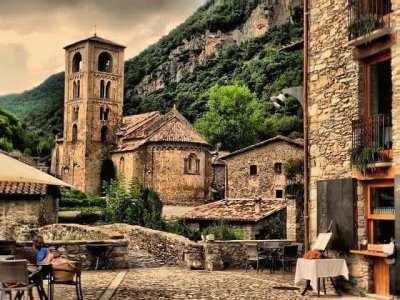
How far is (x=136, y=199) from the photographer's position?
3634cm

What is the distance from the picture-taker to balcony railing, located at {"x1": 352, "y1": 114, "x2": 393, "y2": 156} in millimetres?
11339

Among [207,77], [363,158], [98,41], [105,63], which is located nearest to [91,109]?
[105,63]

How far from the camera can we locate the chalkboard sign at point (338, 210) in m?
11.8

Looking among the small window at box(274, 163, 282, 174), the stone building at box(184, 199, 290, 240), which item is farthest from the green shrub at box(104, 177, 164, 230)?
the small window at box(274, 163, 282, 174)

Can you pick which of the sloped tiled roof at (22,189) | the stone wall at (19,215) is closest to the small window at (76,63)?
the sloped tiled roof at (22,189)

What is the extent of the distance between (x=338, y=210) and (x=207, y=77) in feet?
299

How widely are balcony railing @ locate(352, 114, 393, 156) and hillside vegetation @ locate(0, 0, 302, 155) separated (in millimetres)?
57920

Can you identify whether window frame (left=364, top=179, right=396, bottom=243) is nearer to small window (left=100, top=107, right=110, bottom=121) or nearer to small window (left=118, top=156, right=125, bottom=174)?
small window (left=118, top=156, right=125, bottom=174)

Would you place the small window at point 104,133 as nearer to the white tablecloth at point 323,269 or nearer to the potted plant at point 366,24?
the white tablecloth at point 323,269

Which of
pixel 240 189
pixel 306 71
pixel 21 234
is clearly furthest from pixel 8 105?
pixel 306 71

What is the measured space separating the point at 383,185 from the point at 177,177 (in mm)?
41919

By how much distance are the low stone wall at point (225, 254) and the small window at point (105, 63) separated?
49.0 m

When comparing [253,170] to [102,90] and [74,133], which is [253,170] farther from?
[74,133]

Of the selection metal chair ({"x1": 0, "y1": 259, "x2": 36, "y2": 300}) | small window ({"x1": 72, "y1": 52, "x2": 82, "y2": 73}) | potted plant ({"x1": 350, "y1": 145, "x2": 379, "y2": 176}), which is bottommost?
metal chair ({"x1": 0, "y1": 259, "x2": 36, "y2": 300})
